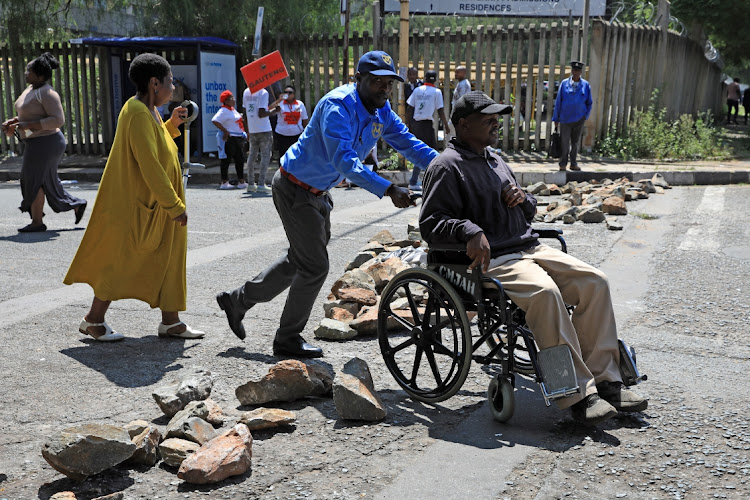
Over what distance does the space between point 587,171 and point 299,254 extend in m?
9.63

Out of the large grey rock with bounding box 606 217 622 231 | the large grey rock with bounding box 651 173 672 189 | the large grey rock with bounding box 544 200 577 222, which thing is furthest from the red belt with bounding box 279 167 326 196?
the large grey rock with bounding box 651 173 672 189

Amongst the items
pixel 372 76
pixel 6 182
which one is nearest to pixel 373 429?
pixel 372 76

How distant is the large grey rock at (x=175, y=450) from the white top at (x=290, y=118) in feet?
33.1

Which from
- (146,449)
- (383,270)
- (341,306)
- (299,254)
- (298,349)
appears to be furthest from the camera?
(383,270)

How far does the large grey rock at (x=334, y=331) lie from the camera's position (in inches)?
207

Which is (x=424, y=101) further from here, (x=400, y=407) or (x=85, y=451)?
(x=85, y=451)

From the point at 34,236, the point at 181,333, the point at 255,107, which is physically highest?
the point at 255,107

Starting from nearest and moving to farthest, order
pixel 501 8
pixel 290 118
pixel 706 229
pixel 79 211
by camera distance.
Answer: pixel 706 229
pixel 79 211
pixel 290 118
pixel 501 8

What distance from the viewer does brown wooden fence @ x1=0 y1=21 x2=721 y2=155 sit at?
50.8ft

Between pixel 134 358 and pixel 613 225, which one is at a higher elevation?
pixel 613 225

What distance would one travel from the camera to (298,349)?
488 centimetres

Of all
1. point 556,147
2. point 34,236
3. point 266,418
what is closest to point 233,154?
point 34,236

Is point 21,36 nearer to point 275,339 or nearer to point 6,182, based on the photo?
point 6,182

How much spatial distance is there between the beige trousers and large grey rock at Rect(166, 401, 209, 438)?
1.49 meters
